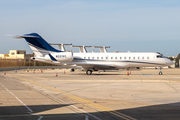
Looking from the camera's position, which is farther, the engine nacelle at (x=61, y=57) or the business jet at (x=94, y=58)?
the business jet at (x=94, y=58)

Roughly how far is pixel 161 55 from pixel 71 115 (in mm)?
35470

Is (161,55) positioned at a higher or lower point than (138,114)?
higher

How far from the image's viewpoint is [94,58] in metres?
43.6

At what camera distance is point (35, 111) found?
37.4ft

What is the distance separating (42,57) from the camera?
43.3 metres

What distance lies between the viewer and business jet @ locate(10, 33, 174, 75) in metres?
42.3

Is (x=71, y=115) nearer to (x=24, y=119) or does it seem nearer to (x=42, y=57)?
(x=24, y=119)

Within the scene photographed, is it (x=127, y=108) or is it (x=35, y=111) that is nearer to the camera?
(x=35, y=111)

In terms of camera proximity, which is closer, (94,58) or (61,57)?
(61,57)

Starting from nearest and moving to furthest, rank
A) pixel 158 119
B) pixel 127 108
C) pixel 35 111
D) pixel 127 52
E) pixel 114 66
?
pixel 158 119 < pixel 35 111 < pixel 127 108 < pixel 114 66 < pixel 127 52

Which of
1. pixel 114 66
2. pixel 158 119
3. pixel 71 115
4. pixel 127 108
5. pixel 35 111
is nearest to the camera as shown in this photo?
pixel 158 119

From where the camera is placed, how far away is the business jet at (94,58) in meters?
42.3

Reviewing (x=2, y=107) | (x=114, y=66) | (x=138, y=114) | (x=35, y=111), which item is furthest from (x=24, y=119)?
(x=114, y=66)

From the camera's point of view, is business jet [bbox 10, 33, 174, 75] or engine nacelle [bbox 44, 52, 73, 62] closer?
engine nacelle [bbox 44, 52, 73, 62]
